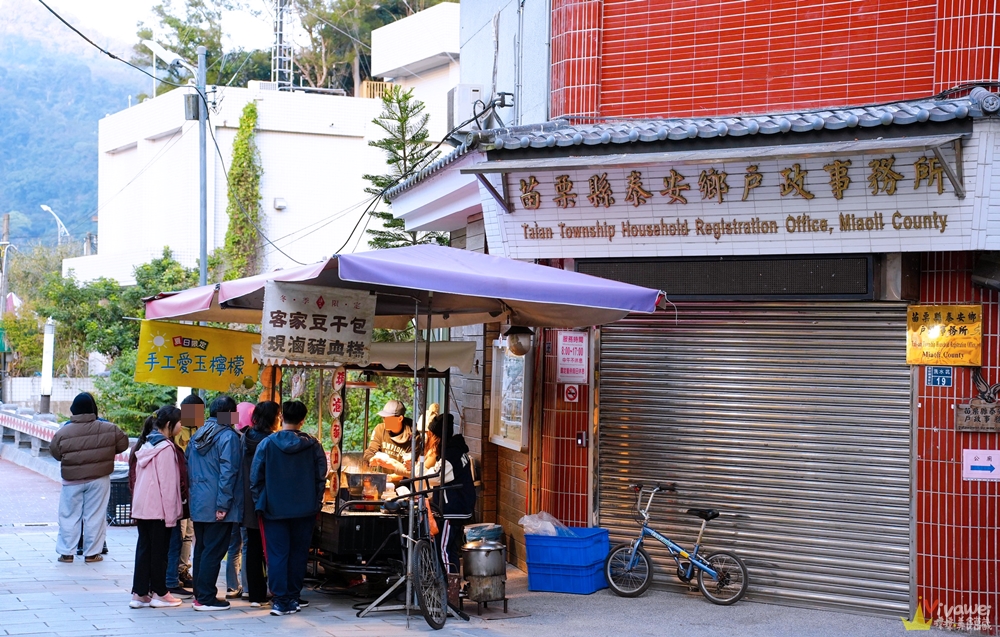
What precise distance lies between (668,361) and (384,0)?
1433 inches

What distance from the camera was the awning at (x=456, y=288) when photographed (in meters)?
7.40

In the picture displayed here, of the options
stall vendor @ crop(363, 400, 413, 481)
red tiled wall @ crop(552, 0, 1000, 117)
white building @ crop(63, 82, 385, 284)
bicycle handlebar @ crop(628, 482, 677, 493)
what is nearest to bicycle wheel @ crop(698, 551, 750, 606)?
bicycle handlebar @ crop(628, 482, 677, 493)

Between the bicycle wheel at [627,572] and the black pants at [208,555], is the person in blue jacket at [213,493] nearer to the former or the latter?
the black pants at [208,555]

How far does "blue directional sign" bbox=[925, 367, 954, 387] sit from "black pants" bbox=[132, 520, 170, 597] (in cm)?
675

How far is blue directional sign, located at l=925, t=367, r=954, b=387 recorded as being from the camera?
28.4ft

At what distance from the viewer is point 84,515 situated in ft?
35.7

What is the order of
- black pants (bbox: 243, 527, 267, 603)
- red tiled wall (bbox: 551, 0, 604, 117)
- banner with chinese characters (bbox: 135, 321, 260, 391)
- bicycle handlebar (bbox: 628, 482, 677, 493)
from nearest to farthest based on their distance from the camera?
1. black pants (bbox: 243, 527, 267, 603)
2. bicycle handlebar (bbox: 628, 482, 677, 493)
3. red tiled wall (bbox: 551, 0, 604, 117)
4. banner with chinese characters (bbox: 135, 321, 260, 391)

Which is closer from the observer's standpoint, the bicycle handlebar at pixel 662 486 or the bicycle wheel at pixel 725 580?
the bicycle wheel at pixel 725 580

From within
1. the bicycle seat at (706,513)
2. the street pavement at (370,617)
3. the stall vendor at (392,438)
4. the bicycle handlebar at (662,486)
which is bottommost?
the street pavement at (370,617)

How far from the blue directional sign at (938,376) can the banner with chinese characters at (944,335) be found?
0.22 ft

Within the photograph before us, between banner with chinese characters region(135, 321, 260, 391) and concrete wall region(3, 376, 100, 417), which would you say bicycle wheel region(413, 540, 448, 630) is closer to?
banner with chinese characters region(135, 321, 260, 391)

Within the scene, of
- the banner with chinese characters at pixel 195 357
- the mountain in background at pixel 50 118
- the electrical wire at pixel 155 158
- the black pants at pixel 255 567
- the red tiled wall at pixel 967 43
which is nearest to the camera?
the red tiled wall at pixel 967 43

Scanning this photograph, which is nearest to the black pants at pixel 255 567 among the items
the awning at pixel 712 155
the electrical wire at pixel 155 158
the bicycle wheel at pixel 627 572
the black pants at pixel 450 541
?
the black pants at pixel 450 541

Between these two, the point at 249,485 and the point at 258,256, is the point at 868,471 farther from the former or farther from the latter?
the point at 258,256
